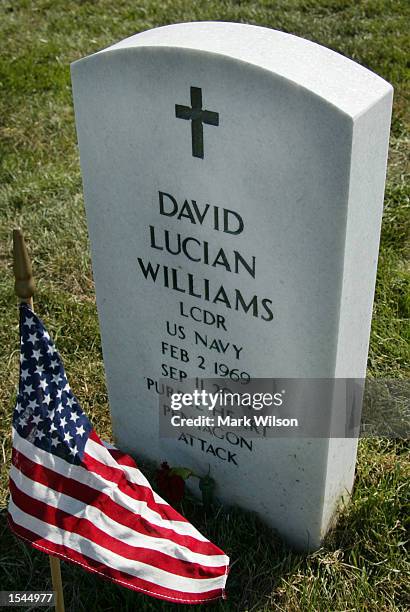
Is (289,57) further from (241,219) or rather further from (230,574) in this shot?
(230,574)

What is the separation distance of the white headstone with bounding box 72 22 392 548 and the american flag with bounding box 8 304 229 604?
0.56 meters

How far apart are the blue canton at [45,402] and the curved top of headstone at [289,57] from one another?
90cm

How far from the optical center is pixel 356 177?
230 cm

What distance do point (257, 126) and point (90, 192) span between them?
0.80 metres

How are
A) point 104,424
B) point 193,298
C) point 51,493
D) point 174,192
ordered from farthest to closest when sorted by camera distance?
point 104,424 < point 193,298 < point 174,192 < point 51,493

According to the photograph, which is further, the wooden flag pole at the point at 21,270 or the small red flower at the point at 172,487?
the small red flower at the point at 172,487

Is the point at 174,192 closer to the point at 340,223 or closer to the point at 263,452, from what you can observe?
the point at 340,223

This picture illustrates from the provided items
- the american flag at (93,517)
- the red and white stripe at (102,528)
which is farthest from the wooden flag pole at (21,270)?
the red and white stripe at (102,528)

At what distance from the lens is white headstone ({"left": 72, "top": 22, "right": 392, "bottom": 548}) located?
2.29 metres

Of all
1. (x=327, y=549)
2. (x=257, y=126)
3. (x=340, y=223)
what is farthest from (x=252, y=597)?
(x=257, y=126)

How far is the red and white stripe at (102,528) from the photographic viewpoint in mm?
2477

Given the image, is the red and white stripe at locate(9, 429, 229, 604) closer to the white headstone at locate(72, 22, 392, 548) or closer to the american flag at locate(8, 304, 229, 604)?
the american flag at locate(8, 304, 229, 604)

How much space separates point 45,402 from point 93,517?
0.43m

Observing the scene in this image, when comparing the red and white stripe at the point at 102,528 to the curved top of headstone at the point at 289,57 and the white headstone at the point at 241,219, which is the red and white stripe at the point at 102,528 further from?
the curved top of headstone at the point at 289,57
